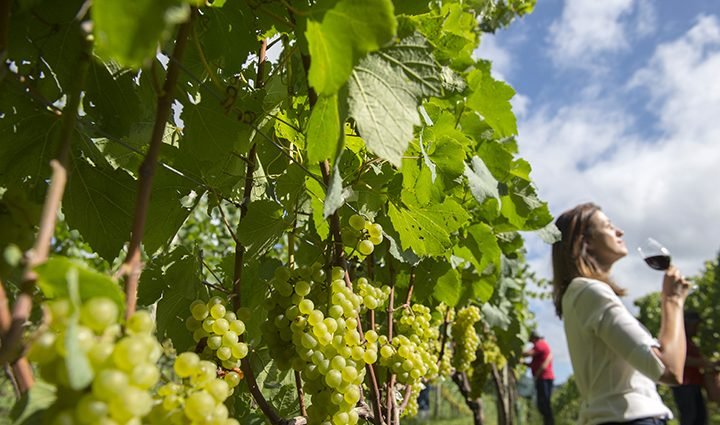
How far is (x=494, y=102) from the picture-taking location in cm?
180

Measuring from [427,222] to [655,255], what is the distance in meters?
3.22

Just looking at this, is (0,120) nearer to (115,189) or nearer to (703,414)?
(115,189)

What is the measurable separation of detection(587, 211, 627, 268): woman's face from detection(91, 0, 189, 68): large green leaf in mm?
3267

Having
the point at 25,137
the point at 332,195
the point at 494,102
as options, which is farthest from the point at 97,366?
the point at 494,102

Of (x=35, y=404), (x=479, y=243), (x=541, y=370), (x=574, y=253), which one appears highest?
(x=541, y=370)

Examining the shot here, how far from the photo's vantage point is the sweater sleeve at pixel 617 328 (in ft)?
8.81

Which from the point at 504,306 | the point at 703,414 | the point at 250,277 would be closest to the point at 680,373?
the point at 504,306

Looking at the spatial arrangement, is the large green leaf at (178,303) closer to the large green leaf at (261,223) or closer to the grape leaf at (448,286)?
the large green leaf at (261,223)

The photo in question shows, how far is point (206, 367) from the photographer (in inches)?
26.7

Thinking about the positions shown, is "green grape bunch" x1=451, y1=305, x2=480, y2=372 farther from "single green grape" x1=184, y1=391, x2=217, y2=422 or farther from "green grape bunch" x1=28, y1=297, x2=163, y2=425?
"green grape bunch" x1=28, y1=297, x2=163, y2=425

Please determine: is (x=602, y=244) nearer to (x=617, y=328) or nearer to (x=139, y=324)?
(x=617, y=328)

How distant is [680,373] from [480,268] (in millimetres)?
1466

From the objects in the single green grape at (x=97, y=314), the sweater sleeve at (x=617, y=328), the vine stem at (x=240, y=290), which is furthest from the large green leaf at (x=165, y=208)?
the sweater sleeve at (x=617, y=328)

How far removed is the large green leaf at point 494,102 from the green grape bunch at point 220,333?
109 centimetres
